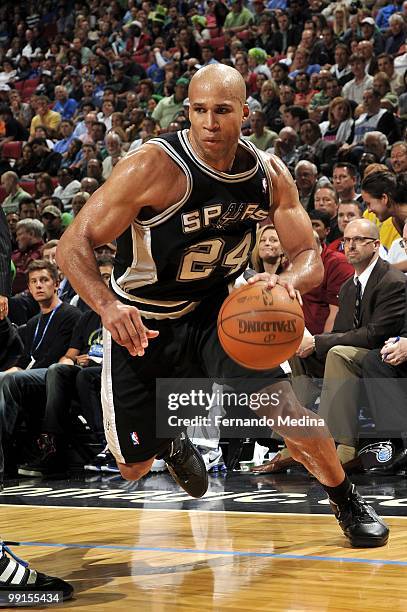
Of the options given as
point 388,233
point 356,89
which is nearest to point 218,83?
point 388,233

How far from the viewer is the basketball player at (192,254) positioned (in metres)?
3.35

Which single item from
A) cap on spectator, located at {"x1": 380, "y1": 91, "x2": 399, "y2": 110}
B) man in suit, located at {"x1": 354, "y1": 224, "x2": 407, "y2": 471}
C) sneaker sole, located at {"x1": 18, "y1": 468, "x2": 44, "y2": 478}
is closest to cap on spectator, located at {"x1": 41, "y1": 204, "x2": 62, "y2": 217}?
cap on spectator, located at {"x1": 380, "y1": 91, "x2": 399, "y2": 110}

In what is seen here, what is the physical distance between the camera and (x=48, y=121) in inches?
608

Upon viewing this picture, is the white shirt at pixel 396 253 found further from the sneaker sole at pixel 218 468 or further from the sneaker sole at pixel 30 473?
the sneaker sole at pixel 30 473

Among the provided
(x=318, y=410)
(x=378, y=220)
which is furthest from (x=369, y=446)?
(x=378, y=220)

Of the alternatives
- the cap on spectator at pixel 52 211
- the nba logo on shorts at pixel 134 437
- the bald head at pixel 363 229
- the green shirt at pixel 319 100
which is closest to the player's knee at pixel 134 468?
the nba logo on shorts at pixel 134 437

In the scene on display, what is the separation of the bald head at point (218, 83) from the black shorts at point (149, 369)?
815 millimetres

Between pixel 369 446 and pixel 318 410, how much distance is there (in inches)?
15.2

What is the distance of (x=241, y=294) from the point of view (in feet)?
10.7

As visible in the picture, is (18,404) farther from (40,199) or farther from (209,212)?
(40,199)

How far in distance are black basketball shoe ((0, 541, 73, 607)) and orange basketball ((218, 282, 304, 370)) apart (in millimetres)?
982

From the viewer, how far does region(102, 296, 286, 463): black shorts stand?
367cm

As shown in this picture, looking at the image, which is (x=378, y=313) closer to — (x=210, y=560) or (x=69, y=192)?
(x=210, y=560)

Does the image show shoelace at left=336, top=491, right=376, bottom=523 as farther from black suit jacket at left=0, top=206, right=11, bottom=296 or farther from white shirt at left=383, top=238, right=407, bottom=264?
white shirt at left=383, top=238, right=407, bottom=264
